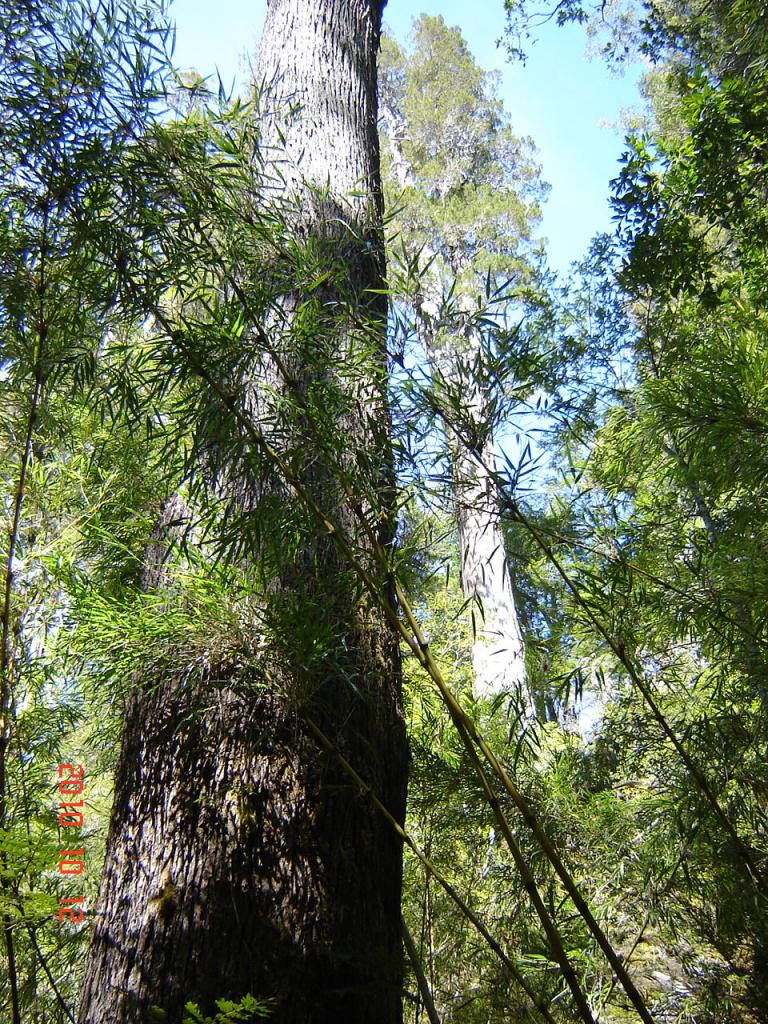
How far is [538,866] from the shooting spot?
A: 80.6 inches

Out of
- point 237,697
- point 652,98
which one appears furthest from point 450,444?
point 652,98

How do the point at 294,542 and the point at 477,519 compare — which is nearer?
the point at 294,542

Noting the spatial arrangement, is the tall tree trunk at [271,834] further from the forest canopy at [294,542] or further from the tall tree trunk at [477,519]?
the tall tree trunk at [477,519]

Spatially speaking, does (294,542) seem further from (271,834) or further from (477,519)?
(477,519)

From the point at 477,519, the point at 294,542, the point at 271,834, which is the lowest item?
the point at 271,834

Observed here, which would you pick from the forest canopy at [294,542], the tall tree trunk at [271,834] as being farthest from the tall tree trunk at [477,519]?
the tall tree trunk at [271,834]

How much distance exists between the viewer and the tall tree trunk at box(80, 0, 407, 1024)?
133cm

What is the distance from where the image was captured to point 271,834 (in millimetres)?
1418

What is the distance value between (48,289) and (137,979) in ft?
4.37

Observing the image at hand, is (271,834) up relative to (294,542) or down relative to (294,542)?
down

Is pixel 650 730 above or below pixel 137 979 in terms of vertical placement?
above

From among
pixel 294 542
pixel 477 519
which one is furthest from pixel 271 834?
pixel 477 519

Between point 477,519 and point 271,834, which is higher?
point 477,519

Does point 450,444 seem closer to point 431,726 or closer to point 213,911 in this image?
point 213,911
